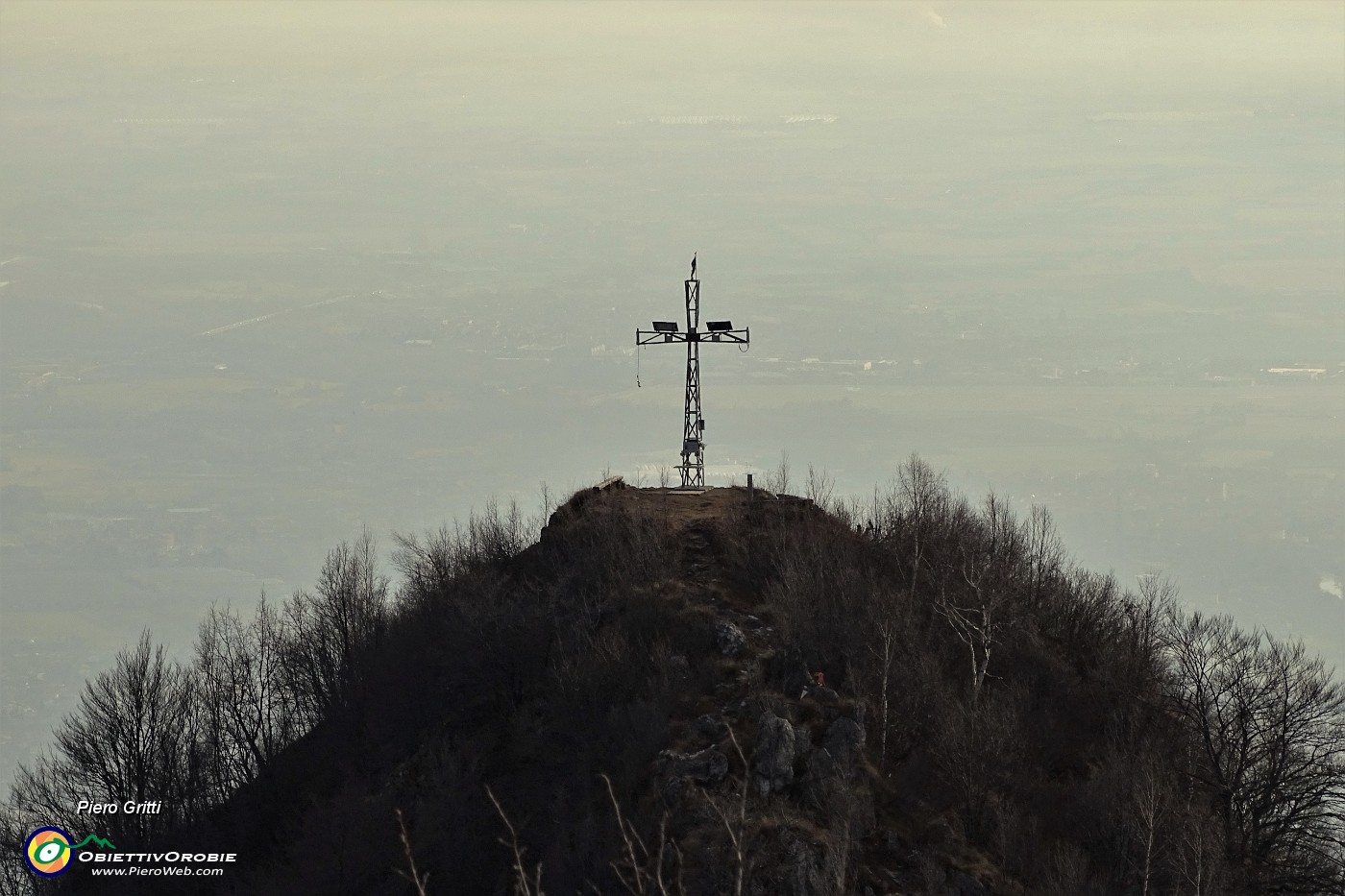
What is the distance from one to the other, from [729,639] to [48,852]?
30.2 m

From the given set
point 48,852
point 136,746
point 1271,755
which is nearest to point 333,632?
point 136,746

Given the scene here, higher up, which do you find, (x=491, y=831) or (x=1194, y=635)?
(x=1194, y=635)

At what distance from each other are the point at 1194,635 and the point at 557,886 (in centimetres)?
2368

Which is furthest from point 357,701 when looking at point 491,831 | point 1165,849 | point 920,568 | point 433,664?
point 1165,849

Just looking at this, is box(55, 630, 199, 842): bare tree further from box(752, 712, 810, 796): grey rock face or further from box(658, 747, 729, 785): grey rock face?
box(752, 712, 810, 796): grey rock face

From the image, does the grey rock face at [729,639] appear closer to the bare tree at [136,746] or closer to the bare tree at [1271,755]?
the bare tree at [1271,755]

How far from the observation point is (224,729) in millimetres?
72500

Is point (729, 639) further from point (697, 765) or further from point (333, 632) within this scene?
point (333, 632)

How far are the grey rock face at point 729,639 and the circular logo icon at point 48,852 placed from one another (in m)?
28.7

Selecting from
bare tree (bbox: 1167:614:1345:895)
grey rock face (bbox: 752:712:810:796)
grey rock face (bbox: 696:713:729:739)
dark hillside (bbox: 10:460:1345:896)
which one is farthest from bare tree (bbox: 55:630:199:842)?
bare tree (bbox: 1167:614:1345:895)

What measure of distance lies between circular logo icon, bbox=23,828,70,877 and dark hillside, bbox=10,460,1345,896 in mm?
992

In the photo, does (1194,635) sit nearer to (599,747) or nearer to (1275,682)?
(1275,682)

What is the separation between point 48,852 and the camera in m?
62.8

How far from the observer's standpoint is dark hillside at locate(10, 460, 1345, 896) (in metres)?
43.7
